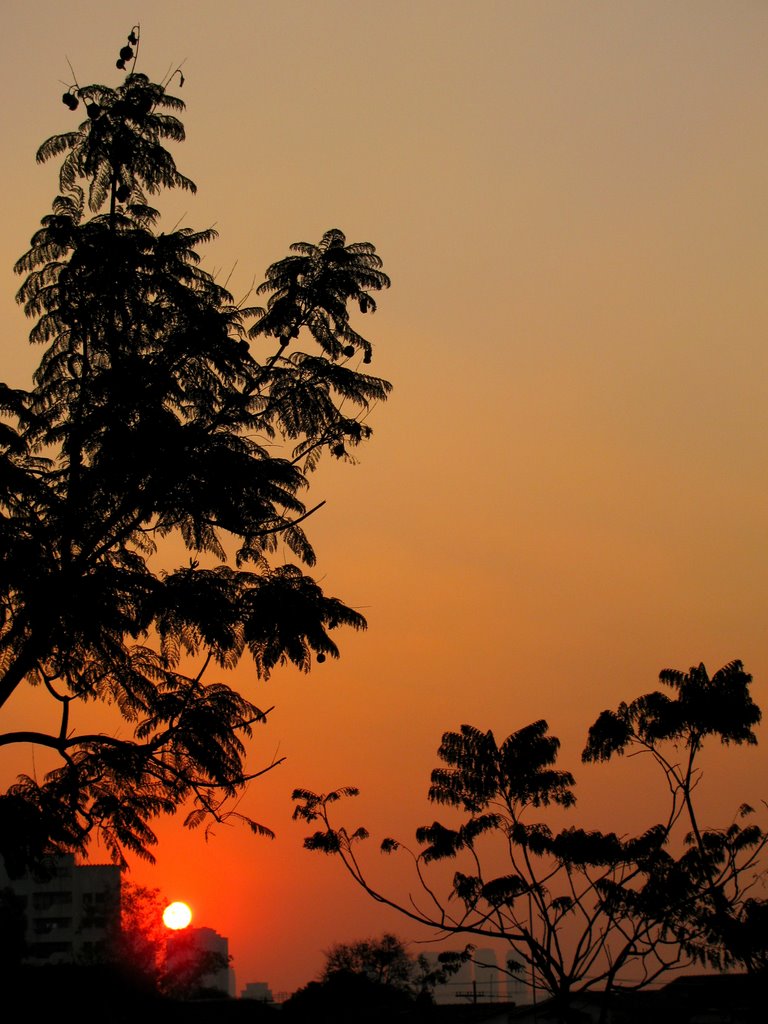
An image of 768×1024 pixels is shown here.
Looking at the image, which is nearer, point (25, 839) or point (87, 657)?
point (25, 839)

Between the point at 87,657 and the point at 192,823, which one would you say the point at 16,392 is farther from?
the point at 192,823

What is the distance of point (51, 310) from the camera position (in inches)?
433

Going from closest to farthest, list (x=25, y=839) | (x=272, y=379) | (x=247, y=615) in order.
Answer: (x=25, y=839) → (x=247, y=615) → (x=272, y=379)

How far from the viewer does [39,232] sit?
1112cm

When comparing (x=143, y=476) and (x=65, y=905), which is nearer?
(x=143, y=476)

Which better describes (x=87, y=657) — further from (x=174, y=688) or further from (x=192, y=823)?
(x=192, y=823)

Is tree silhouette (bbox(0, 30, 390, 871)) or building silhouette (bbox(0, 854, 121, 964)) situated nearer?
tree silhouette (bbox(0, 30, 390, 871))

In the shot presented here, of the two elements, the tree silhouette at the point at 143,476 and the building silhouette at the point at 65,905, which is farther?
the building silhouette at the point at 65,905

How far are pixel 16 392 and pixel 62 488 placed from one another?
0.95 meters

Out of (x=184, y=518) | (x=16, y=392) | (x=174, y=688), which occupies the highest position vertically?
(x=16, y=392)

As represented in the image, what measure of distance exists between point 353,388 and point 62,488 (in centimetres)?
294

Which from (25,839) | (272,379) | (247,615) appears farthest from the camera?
(272,379)

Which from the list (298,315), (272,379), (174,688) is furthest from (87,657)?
(298,315)

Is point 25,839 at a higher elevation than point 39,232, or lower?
lower
